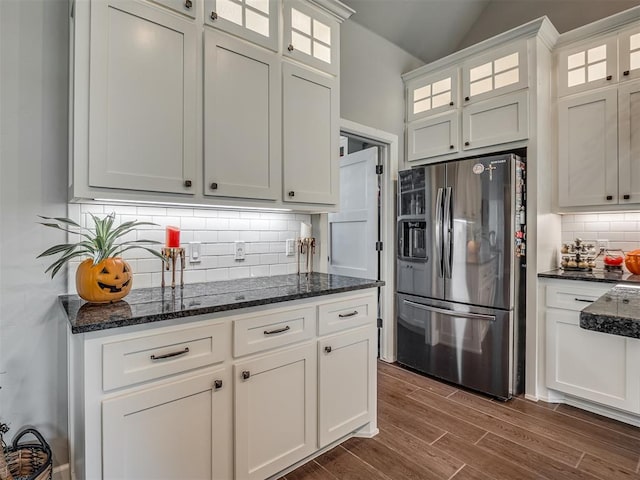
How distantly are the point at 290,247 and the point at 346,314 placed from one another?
2.42ft

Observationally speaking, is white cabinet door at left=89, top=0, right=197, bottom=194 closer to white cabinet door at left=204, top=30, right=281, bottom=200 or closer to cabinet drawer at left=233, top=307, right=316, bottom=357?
white cabinet door at left=204, top=30, right=281, bottom=200

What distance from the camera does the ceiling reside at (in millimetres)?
2981

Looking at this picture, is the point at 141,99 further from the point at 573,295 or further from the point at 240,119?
the point at 573,295

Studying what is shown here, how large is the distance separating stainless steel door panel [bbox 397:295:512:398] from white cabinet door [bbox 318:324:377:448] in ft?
3.31

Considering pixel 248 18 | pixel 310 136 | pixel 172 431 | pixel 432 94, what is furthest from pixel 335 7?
pixel 172 431

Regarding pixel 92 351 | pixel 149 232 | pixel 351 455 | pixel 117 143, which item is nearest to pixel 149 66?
pixel 117 143

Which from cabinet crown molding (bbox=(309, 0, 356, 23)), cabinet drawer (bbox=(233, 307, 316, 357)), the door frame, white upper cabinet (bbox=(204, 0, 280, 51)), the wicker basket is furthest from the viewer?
the door frame

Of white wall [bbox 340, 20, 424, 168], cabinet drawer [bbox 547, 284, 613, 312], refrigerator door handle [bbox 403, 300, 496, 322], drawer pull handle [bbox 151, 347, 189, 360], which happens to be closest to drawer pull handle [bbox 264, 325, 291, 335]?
drawer pull handle [bbox 151, 347, 189, 360]

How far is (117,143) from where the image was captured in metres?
1.53

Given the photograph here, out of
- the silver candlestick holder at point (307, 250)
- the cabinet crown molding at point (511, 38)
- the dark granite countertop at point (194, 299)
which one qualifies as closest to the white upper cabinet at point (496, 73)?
the cabinet crown molding at point (511, 38)

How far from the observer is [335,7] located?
227 centimetres

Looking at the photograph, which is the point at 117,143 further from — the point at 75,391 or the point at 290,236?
the point at 290,236

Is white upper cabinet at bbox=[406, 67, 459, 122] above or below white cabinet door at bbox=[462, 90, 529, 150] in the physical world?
above

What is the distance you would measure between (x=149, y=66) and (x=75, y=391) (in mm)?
1429
